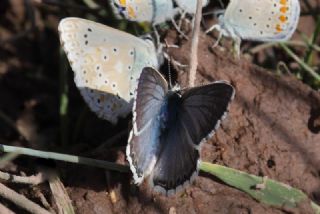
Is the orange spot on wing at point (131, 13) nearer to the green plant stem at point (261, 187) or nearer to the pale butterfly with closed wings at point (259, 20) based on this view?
the pale butterfly with closed wings at point (259, 20)

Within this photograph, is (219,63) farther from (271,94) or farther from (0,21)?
(0,21)

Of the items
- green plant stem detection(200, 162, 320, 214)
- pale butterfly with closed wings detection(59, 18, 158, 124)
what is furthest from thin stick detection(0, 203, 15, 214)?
green plant stem detection(200, 162, 320, 214)

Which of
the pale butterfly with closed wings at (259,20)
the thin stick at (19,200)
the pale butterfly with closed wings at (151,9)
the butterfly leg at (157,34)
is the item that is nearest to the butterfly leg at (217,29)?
the pale butterfly with closed wings at (259,20)

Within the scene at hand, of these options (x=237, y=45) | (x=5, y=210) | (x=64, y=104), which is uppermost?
(x=237, y=45)

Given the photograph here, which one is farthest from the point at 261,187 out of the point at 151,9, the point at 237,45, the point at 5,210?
the point at 151,9

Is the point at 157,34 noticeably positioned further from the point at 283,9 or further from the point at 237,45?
the point at 283,9

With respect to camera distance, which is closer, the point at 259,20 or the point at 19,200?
the point at 19,200
